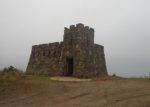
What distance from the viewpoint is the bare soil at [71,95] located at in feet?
39.7

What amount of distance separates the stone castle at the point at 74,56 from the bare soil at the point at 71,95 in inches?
261

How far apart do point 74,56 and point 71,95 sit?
9643mm

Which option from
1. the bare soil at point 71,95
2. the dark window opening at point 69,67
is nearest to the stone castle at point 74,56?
the dark window opening at point 69,67

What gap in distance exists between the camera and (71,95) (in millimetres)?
14234

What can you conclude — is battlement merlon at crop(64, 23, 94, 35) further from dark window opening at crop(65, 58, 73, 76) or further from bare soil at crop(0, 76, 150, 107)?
bare soil at crop(0, 76, 150, 107)

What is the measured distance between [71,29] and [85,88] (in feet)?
32.5

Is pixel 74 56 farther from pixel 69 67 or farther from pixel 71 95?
pixel 71 95

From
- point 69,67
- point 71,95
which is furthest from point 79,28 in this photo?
point 71,95

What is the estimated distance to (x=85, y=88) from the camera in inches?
615

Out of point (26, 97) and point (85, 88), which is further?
point (85, 88)

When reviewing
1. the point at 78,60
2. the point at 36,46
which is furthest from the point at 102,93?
the point at 36,46

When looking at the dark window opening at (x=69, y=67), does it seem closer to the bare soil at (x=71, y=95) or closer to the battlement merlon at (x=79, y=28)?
the battlement merlon at (x=79, y=28)

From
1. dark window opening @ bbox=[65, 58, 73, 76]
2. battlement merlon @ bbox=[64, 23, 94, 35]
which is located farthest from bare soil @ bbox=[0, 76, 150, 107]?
battlement merlon @ bbox=[64, 23, 94, 35]

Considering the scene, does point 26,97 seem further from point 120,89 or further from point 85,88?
point 120,89
